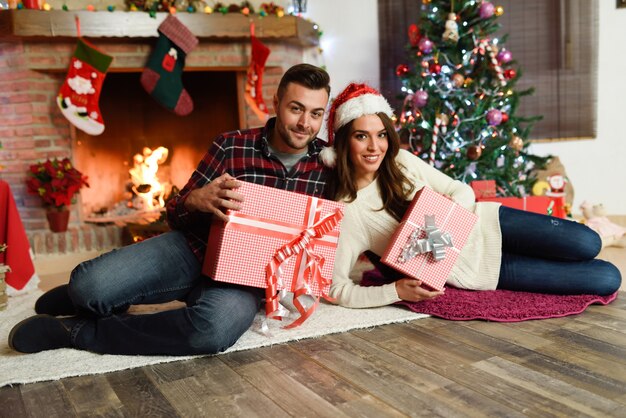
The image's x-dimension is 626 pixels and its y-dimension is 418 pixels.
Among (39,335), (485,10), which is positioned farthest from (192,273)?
(485,10)

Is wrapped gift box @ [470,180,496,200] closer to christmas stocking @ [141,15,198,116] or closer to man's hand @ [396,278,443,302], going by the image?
man's hand @ [396,278,443,302]

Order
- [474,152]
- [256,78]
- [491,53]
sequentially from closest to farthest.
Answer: [474,152] → [491,53] → [256,78]

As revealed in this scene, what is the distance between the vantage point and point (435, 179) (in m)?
2.24

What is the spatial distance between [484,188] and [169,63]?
2.01 m

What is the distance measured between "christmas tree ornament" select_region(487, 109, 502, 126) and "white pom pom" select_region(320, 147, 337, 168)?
5.21ft

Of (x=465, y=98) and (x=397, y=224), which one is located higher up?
(x=465, y=98)

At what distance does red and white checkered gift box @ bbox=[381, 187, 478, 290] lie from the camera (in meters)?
1.96

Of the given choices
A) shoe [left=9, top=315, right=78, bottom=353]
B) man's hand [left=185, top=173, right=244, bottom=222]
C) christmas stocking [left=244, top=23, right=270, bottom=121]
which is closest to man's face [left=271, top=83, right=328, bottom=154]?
man's hand [left=185, top=173, right=244, bottom=222]

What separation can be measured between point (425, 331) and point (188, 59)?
8.61 feet

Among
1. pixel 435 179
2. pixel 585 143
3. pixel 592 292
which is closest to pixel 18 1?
pixel 435 179

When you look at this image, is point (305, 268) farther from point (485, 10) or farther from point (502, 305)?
point (485, 10)

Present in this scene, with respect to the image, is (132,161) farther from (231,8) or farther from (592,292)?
(592,292)

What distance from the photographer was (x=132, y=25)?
12.1 ft

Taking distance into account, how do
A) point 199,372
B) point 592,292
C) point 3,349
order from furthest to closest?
point 592,292
point 3,349
point 199,372
